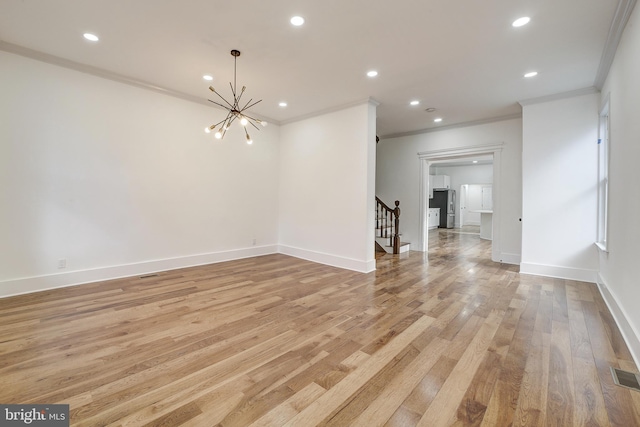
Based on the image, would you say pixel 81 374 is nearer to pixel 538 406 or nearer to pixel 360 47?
pixel 538 406

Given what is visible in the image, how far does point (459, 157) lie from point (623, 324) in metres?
4.41

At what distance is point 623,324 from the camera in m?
2.51

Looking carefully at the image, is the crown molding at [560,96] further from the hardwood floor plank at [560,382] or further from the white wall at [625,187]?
the hardwood floor plank at [560,382]


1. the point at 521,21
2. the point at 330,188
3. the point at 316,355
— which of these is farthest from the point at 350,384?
the point at 330,188

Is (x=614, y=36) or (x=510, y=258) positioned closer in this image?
(x=614, y=36)

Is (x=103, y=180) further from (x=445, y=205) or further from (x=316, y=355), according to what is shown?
(x=445, y=205)

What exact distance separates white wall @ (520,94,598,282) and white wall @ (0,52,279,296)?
17.4 feet

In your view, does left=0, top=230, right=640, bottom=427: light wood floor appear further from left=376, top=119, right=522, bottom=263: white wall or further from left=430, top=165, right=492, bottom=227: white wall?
left=430, top=165, right=492, bottom=227: white wall

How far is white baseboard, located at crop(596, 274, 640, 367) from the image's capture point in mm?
2117

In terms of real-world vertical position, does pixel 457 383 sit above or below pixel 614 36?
below

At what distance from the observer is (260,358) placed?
6.83 feet

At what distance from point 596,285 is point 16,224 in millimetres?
7856

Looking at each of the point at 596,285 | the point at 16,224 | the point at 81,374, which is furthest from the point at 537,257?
the point at 16,224

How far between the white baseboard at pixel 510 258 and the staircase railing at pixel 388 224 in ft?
6.78
